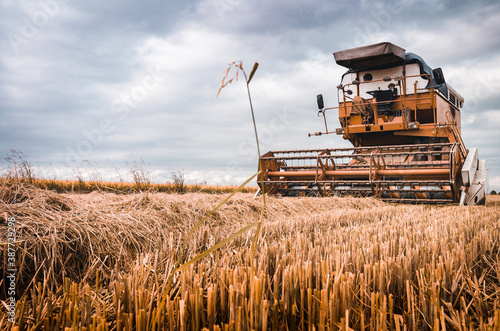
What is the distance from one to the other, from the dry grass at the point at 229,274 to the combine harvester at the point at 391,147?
3387 millimetres

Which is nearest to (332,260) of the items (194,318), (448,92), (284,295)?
(284,295)

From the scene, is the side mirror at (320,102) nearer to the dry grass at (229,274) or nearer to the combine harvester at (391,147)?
the combine harvester at (391,147)

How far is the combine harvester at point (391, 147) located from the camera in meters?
6.96

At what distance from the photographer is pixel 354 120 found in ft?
32.4

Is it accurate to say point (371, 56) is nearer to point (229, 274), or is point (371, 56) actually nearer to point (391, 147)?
point (391, 147)

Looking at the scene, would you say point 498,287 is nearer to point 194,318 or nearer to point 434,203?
point 194,318

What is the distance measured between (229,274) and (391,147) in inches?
252

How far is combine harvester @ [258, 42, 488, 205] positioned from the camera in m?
6.96

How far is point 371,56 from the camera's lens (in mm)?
9375

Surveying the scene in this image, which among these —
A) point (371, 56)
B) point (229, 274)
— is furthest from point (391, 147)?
point (229, 274)

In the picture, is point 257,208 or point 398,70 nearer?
point 257,208

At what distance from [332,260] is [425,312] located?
569 millimetres

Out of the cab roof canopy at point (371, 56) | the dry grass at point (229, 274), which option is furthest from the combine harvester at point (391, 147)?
the dry grass at point (229, 274)

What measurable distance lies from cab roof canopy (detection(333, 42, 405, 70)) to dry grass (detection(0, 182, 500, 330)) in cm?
656
